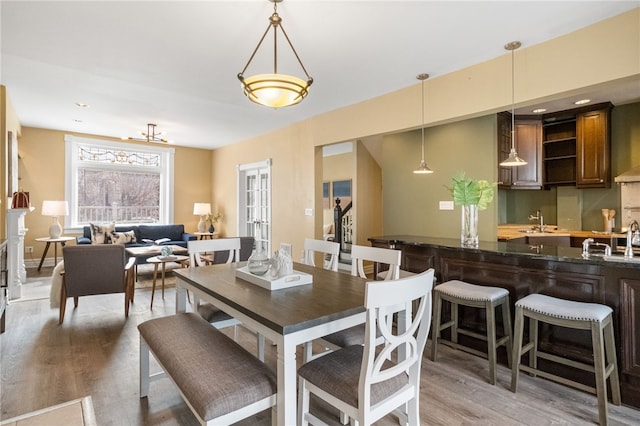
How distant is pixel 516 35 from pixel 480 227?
7.70 feet

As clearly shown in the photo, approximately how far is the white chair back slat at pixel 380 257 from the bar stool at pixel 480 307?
0.60m

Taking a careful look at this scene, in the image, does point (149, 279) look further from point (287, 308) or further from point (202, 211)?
point (287, 308)

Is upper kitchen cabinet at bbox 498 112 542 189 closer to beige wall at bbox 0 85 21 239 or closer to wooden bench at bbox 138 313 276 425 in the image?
wooden bench at bbox 138 313 276 425

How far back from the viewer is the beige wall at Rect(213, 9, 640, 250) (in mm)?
2477

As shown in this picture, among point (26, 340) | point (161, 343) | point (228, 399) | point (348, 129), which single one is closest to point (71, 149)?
point (26, 340)

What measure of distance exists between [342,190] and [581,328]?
20.7ft

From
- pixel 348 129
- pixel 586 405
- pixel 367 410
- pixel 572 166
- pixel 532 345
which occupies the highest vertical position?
pixel 348 129

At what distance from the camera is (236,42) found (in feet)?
9.23

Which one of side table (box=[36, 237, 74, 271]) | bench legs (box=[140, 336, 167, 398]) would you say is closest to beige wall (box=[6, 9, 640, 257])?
side table (box=[36, 237, 74, 271])

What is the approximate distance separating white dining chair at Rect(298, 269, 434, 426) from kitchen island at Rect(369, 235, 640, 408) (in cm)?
142

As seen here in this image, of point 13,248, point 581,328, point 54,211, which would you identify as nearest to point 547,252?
point 581,328

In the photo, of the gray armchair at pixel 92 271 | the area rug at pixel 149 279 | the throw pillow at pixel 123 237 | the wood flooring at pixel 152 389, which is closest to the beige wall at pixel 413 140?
the throw pillow at pixel 123 237

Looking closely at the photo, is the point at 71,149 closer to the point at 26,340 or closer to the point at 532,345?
the point at 26,340

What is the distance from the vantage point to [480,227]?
426 cm
